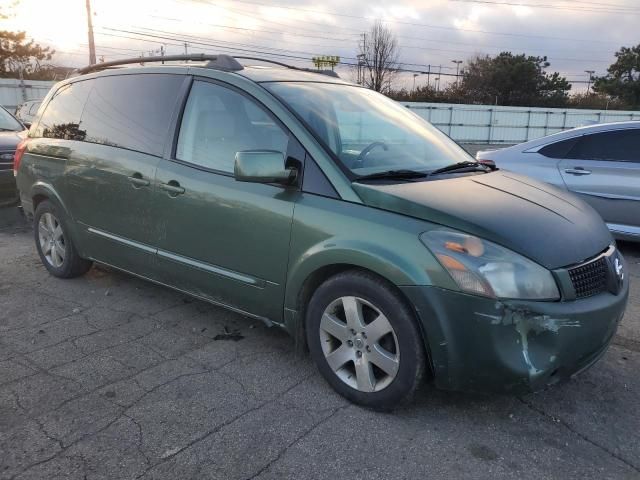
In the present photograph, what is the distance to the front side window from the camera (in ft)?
10.7

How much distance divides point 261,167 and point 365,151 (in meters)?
0.71

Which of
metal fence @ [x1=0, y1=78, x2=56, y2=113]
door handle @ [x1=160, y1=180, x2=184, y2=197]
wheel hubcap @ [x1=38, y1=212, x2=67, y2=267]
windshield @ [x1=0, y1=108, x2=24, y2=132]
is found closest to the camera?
door handle @ [x1=160, y1=180, x2=184, y2=197]

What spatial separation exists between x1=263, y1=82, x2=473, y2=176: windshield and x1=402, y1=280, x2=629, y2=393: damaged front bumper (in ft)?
3.08

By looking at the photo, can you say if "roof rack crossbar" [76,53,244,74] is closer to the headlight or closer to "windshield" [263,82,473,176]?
"windshield" [263,82,473,176]

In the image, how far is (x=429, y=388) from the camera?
3061 mm

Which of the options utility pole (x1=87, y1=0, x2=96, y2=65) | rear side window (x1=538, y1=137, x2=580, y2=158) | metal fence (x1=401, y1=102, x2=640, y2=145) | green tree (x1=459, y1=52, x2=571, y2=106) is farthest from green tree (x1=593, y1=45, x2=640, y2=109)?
rear side window (x1=538, y1=137, x2=580, y2=158)

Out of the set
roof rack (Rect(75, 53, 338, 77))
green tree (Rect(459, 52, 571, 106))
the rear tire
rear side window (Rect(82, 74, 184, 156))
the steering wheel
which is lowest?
the rear tire

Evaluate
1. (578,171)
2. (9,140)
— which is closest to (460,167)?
(578,171)

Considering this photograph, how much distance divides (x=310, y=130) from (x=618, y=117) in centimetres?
3114

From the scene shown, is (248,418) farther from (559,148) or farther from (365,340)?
(559,148)

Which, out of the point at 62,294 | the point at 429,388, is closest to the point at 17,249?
the point at 62,294

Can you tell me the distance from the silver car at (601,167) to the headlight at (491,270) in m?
3.70

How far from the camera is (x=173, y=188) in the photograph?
3.50 meters

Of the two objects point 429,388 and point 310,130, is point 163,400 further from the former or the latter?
point 310,130
